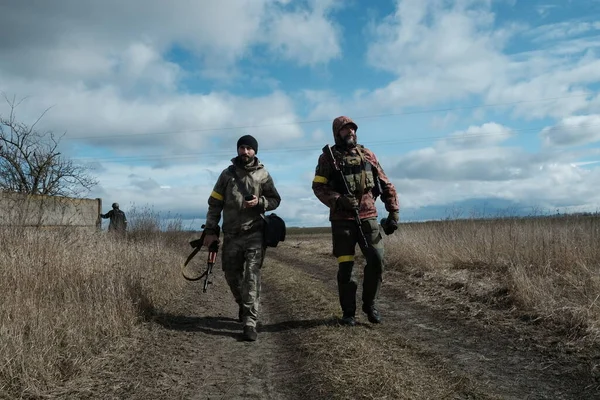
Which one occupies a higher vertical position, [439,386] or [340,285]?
[340,285]

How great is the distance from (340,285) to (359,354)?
1489 mm

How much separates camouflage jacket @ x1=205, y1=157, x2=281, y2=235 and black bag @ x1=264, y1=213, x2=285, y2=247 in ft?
0.32

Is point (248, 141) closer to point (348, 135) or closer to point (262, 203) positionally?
point (262, 203)

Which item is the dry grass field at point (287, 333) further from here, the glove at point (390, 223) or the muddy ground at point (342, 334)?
the glove at point (390, 223)

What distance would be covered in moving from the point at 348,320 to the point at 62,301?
3156 mm

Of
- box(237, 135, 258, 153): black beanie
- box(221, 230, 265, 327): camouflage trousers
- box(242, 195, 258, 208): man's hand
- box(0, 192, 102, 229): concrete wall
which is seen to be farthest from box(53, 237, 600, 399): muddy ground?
box(0, 192, 102, 229): concrete wall

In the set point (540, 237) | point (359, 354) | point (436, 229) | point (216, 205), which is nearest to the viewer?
point (359, 354)

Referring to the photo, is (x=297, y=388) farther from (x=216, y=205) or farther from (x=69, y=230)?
(x=69, y=230)

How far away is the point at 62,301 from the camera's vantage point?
5398 millimetres

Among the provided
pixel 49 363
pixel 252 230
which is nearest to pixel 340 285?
pixel 252 230

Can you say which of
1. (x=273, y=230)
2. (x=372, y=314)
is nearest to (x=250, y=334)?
(x=273, y=230)

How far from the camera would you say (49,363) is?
3812mm

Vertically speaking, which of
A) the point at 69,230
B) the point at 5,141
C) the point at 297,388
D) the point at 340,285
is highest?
the point at 5,141

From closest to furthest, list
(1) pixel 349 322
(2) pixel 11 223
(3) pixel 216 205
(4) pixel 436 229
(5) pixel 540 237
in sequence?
(1) pixel 349 322 < (3) pixel 216 205 < (2) pixel 11 223 < (5) pixel 540 237 < (4) pixel 436 229
